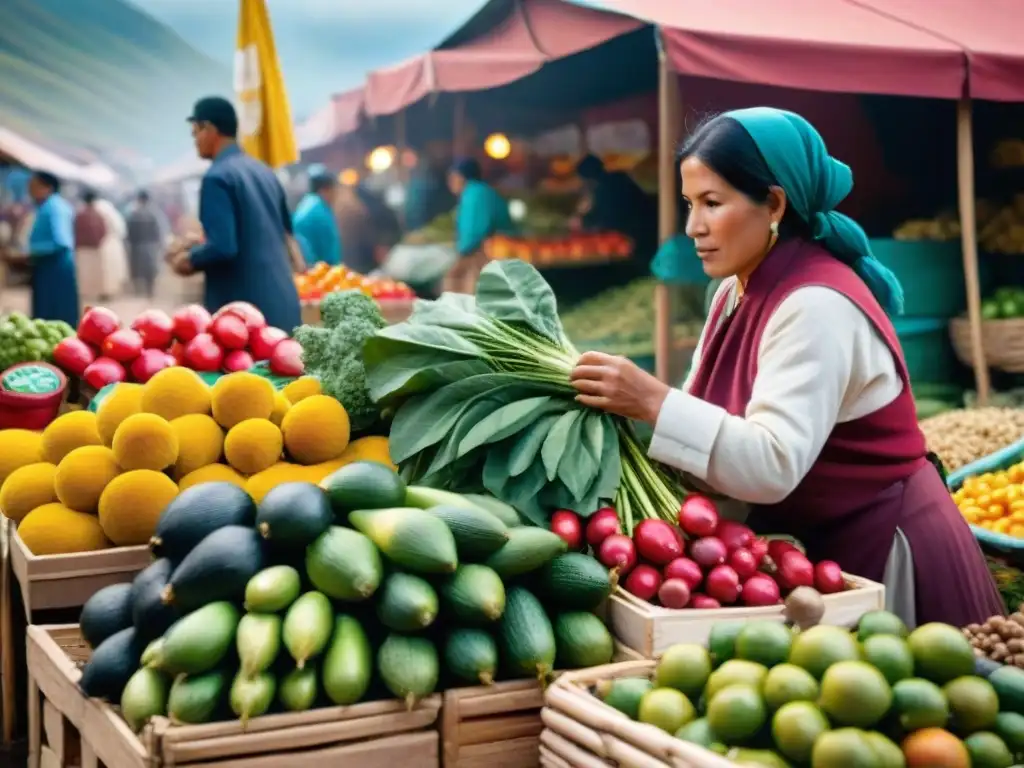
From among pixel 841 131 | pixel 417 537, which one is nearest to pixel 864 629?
pixel 417 537

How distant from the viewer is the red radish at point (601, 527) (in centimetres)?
207

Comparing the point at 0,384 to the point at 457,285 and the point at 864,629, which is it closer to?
the point at 864,629

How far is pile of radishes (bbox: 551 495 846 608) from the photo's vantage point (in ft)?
6.42

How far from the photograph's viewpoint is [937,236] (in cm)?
769

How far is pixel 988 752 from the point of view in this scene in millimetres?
1507

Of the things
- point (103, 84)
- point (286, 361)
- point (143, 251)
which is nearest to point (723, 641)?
point (286, 361)

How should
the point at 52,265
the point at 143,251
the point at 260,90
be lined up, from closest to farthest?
the point at 260,90
the point at 52,265
the point at 143,251

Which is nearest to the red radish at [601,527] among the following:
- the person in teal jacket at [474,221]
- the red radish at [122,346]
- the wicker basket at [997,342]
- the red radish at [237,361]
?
the red radish at [237,361]

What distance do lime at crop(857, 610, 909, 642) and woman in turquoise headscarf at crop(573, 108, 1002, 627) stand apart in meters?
0.35

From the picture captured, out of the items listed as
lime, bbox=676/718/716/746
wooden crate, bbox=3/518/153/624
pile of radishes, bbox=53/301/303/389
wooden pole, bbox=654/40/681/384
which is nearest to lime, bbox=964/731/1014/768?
lime, bbox=676/718/716/746

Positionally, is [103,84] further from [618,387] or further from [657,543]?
[657,543]

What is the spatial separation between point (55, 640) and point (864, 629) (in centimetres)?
152

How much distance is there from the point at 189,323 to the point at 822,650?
8.61ft

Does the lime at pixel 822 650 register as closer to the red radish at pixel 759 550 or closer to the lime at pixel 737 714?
the lime at pixel 737 714
